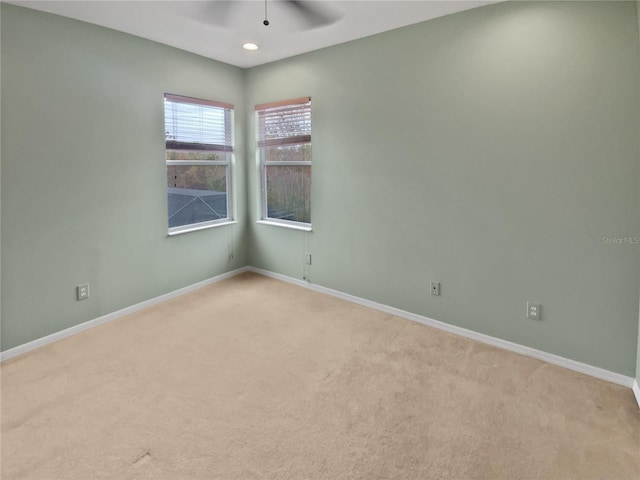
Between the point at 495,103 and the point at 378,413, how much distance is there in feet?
7.40

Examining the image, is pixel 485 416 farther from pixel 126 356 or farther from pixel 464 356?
pixel 126 356

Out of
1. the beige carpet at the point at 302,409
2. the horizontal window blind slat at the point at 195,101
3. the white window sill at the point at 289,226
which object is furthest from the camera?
the white window sill at the point at 289,226

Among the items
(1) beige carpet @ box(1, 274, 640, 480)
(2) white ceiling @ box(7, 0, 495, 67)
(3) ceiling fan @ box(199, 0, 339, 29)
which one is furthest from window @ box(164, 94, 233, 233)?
(1) beige carpet @ box(1, 274, 640, 480)

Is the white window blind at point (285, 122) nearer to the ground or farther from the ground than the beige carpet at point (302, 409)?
farther from the ground

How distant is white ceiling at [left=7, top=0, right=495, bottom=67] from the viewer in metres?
2.62

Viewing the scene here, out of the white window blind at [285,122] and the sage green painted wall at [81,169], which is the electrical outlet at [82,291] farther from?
the white window blind at [285,122]

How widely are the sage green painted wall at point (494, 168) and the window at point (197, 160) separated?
1.11 metres

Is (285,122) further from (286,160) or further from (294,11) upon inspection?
(294,11)

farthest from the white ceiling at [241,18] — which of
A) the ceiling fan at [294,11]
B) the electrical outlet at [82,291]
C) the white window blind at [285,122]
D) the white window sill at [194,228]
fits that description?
the electrical outlet at [82,291]

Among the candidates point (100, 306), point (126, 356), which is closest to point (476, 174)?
point (126, 356)

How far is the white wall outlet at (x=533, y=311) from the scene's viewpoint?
2.67 m

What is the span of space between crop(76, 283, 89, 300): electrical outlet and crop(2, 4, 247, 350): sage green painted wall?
4cm

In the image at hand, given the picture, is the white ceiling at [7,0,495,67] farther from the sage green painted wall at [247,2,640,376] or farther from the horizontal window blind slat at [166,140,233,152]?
the horizontal window blind slat at [166,140,233,152]

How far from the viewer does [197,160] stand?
13.2 feet
